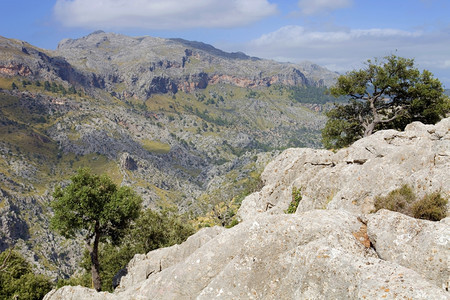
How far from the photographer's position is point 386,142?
108 ft

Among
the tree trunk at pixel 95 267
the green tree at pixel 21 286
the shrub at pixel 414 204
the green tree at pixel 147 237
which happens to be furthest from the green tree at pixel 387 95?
the green tree at pixel 21 286

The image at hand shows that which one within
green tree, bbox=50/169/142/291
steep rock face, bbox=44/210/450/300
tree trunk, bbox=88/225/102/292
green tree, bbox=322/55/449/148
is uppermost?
green tree, bbox=322/55/449/148

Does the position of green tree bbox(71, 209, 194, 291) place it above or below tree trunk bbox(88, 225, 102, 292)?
below

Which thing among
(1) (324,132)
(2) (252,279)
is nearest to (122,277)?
(2) (252,279)

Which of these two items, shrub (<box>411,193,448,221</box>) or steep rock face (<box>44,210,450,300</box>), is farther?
shrub (<box>411,193,448,221</box>)

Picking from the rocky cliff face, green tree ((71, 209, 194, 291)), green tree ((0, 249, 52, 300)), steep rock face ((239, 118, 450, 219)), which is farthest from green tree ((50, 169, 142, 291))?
steep rock face ((239, 118, 450, 219))

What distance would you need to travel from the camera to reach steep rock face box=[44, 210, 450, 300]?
38.5 ft

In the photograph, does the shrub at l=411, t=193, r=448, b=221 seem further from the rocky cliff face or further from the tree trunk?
the tree trunk

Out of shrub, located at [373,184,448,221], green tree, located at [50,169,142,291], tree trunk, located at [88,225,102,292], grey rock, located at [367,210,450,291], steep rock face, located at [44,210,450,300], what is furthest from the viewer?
tree trunk, located at [88,225,102,292]

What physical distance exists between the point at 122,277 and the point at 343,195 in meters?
26.4

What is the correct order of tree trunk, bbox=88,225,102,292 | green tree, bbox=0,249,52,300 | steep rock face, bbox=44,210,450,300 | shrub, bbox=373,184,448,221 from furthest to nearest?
green tree, bbox=0,249,52,300 < tree trunk, bbox=88,225,102,292 < shrub, bbox=373,184,448,221 < steep rock face, bbox=44,210,450,300

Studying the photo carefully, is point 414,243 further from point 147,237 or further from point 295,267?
point 147,237

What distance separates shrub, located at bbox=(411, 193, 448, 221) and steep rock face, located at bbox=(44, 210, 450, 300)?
352 cm

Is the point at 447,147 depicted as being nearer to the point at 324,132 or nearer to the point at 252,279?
the point at 252,279
